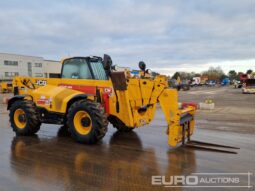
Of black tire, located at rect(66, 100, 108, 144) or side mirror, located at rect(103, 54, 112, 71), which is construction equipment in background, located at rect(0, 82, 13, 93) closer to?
black tire, located at rect(66, 100, 108, 144)

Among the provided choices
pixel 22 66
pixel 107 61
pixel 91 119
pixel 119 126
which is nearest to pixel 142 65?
pixel 107 61

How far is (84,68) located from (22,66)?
76.9 metres

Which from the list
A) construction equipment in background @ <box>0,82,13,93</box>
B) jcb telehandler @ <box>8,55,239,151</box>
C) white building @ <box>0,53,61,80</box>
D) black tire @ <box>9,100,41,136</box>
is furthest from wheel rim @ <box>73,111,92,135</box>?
white building @ <box>0,53,61,80</box>

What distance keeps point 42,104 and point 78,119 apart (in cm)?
157

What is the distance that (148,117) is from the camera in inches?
329

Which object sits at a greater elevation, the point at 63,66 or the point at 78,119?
the point at 63,66

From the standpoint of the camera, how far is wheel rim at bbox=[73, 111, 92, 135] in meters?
7.71

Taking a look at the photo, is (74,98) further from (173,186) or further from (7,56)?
(7,56)

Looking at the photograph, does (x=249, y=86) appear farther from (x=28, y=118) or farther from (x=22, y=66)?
(x=22, y=66)

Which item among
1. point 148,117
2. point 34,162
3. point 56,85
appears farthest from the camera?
point 56,85

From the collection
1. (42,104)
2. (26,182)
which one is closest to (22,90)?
(42,104)

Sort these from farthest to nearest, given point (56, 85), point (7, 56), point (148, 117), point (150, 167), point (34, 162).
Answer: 1. point (7, 56)
2. point (56, 85)
3. point (148, 117)
4. point (34, 162)
5. point (150, 167)

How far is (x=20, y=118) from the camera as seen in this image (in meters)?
9.14

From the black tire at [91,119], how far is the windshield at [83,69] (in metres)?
1.09
